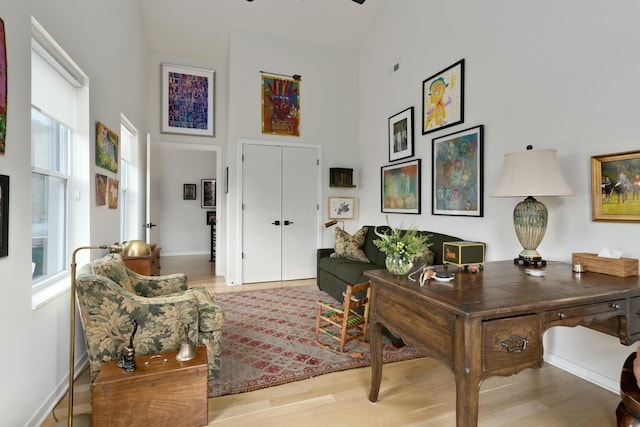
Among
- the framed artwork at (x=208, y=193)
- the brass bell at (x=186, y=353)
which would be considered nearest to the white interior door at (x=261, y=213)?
the brass bell at (x=186, y=353)

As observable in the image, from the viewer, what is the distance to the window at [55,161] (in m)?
1.96

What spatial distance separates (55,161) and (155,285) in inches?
46.9

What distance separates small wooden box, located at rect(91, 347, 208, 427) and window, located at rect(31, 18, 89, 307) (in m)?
0.68

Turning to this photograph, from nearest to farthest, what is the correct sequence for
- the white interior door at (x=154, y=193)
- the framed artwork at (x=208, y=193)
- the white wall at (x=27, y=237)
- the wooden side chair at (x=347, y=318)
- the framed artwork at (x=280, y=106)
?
the white wall at (x=27, y=237) < the wooden side chair at (x=347, y=318) < the framed artwork at (x=280, y=106) < the white interior door at (x=154, y=193) < the framed artwork at (x=208, y=193)

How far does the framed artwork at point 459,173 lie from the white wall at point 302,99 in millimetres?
2088

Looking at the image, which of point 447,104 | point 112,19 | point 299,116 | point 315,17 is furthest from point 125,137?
point 447,104

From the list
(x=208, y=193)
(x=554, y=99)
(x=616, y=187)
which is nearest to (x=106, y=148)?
(x=554, y=99)

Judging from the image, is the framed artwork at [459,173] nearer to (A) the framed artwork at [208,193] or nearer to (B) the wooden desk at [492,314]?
(B) the wooden desk at [492,314]

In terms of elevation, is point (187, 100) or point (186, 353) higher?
point (187, 100)

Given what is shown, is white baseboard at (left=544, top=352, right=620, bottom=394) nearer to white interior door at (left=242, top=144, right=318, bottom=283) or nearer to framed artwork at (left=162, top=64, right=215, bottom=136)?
white interior door at (left=242, top=144, right=318, bottom=283)

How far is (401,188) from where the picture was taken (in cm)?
432

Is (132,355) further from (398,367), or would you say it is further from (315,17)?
(315,17)

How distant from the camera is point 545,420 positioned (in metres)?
1.78

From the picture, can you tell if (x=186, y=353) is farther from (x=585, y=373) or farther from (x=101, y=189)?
(x=585, y=373)
